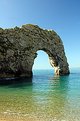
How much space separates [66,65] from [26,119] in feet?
248

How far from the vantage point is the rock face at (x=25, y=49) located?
219ft

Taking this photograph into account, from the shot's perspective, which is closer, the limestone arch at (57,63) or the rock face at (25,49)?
the rock face at (25,49)

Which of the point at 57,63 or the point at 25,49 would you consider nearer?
the point at 25,49

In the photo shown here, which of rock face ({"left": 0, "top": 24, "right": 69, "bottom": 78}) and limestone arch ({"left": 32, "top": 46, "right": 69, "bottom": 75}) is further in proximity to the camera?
limestone arch ({"left": 32, "top": 46, "right": 69, "bottom": 75})

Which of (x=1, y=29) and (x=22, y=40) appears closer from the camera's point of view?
(x=1, y=29)

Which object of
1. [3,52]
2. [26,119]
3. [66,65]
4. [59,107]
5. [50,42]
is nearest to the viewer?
[26,119]

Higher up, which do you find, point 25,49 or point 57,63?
point 25,49

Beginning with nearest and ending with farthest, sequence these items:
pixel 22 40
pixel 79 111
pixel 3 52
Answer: pixel 79 111 < pixel 3 52 < pixel 22 40

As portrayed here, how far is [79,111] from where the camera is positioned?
19.8m

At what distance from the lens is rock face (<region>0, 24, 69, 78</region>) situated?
6662cm

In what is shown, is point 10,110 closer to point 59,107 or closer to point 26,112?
Answer: point 26,112

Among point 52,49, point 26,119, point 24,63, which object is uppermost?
point 52,49

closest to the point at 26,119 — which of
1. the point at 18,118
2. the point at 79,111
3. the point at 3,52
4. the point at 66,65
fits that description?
the point at 18,118

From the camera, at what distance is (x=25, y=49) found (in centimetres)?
7356
